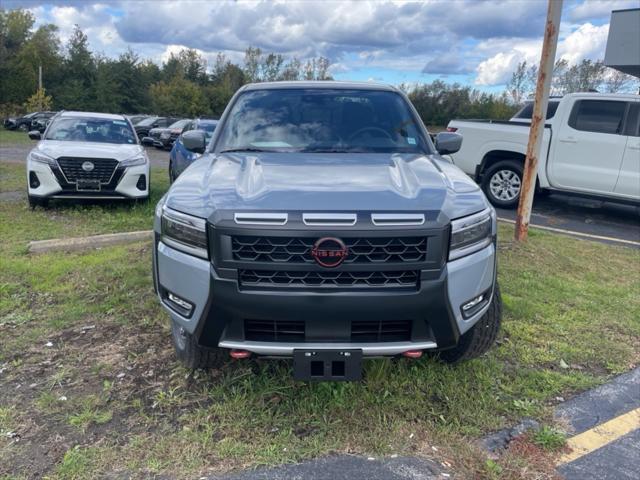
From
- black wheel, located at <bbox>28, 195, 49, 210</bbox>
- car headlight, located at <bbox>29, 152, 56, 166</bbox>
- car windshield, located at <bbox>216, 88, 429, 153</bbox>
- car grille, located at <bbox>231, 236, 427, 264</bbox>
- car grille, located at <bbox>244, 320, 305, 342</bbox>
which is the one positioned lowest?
black wheel, located at <bbox>28, 195, 49, 210</bbox>

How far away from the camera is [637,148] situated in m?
8.38

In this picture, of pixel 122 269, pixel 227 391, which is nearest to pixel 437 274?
pixel 227 391

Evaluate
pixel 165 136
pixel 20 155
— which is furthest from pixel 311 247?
pixel 20 155

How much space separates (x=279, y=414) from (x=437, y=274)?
1.19m

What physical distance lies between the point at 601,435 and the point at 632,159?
6777mm

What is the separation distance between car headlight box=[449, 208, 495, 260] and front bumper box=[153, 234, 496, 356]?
49 mm

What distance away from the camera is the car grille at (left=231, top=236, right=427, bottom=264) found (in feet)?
8.48

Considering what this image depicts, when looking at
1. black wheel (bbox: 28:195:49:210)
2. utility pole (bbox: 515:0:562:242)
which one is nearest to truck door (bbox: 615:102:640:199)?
utility pole (bbox: 515:0:562:242)

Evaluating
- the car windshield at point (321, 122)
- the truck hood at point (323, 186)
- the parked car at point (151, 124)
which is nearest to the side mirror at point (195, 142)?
the car windshield at point (321, 122)

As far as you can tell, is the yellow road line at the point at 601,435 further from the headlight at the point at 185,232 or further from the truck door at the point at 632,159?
the truck door at the point at 632,159

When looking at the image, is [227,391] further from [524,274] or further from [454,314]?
[524,274]

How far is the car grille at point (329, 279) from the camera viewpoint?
103 inches

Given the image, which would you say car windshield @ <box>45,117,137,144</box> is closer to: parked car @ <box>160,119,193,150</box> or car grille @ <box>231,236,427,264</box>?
car grille @ <box>231,236,427,264</box>

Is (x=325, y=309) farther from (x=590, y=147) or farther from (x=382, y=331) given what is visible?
(x=590, y=147)
